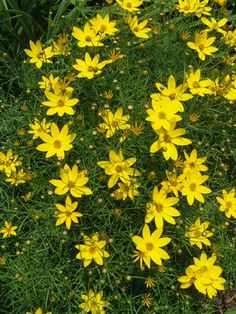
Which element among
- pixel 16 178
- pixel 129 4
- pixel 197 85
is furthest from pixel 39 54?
pixel 197 85

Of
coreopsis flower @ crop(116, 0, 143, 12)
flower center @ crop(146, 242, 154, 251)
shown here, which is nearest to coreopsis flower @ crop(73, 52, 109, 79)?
coreopsis flower @ crop(116, 0, 143, 12)

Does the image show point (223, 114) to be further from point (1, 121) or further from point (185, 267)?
point (1, 121)

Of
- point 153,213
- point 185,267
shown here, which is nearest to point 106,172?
point 153,213

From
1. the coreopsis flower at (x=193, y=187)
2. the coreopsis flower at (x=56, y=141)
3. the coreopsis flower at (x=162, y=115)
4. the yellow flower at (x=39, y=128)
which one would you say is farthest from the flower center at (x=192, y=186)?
the yellow flower at (x=39, y=128)

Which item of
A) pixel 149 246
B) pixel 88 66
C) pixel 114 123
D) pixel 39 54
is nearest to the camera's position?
pixel 149 246

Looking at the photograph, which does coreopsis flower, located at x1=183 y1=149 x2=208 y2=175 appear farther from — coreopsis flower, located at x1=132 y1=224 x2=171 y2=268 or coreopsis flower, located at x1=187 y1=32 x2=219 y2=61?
coreopsis flower, located at x1=187 y1=32 x2=219 y2=61

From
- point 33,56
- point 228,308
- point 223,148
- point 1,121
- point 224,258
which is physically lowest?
point 228,308

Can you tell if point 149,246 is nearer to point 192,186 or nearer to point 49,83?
point 192,186
